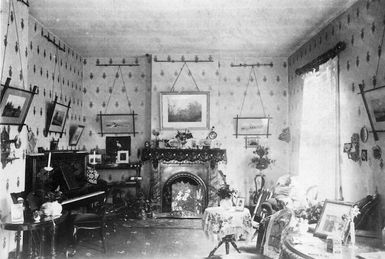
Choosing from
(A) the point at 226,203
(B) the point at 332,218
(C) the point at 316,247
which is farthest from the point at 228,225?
(C) the point at 316,247

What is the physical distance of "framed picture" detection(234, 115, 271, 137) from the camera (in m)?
8.52

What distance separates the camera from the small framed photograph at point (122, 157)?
841 centimetres

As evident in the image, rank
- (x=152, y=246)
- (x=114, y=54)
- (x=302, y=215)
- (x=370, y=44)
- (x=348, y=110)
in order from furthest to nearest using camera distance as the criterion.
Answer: (x=114, y=54) → (x=152, y=246) → (x=348, y=110) → (x=370, y=44) → (x=302, y=215)

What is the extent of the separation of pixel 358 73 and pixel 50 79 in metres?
5.35

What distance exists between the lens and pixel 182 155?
8031 mm

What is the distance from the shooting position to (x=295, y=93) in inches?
315

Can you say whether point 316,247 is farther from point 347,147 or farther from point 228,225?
point 347,147

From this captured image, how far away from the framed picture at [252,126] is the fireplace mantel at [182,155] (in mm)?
807

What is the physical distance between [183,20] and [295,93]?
3395mm

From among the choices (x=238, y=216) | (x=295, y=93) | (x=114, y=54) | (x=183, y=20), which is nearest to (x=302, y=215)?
(x=238, y=216)

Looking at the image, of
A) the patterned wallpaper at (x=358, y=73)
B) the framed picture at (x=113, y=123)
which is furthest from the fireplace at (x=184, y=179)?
the patterned wallpaper at (x=358, y=73)

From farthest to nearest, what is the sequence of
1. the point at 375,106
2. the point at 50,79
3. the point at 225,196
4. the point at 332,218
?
the point at 50,79 → the point at 225,196 → the point at 375,106 → the point at 332,218

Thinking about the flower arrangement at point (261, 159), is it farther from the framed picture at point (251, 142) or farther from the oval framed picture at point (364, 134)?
the oval framed picture at point (364, 134)

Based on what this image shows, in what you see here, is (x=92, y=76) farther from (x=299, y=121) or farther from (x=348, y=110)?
(x=348, y=110)
